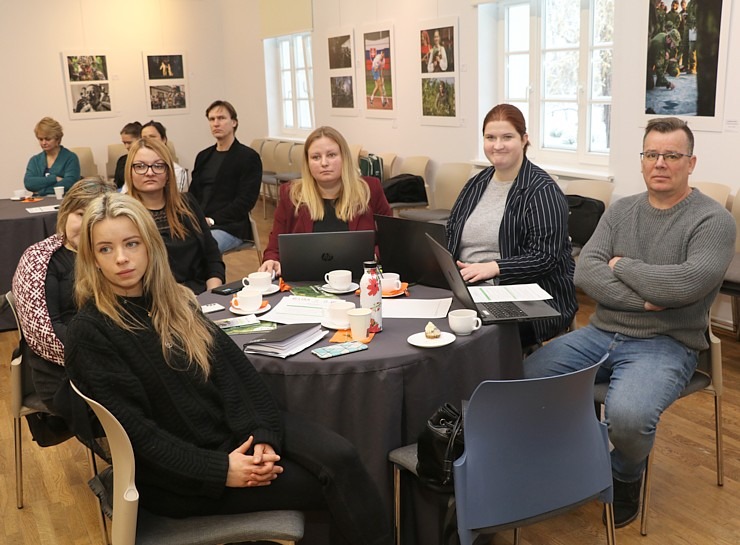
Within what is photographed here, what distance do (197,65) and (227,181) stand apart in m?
7.17

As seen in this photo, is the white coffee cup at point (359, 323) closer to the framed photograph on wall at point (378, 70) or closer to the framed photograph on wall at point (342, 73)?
the framed photograph on wall at point (378, 70)

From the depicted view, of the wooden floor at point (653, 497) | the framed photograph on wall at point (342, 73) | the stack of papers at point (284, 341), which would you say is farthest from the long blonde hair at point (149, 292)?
the framed photograph on wall at point (342, 73)

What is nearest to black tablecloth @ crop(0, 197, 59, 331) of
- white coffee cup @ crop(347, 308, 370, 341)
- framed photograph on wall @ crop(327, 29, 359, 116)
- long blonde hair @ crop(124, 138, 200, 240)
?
long blonde hair @ crop(124, 138, 200, 240)

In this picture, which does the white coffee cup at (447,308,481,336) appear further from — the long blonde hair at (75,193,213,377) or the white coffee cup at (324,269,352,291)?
the long blonde hair at (75,193,213,377)

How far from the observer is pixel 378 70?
8789mm

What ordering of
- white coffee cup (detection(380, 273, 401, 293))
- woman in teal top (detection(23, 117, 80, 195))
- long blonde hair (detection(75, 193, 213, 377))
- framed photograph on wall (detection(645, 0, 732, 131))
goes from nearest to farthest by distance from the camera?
long blonde hair (detection(75, 193, 213, 377)) < white coffee cup (detection(380, 273, 401, 293)) < framed photograph on wall (detection(645, 0, 732, 131)) < woman in teal top (detection(23, 117, 80, 195))

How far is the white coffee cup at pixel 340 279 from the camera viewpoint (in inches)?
127

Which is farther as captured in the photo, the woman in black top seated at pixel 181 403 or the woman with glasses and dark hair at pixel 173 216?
the woman with glasses and dark hair at pixel 173 216

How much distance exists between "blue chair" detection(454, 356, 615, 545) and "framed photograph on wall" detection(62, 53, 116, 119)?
35.4ft

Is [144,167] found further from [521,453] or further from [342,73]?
[342,73]

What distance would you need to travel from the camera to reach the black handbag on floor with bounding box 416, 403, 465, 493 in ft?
7.04

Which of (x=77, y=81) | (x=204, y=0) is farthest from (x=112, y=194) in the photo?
(x=204, y=0)

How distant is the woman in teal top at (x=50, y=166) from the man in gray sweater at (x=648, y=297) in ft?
18.7

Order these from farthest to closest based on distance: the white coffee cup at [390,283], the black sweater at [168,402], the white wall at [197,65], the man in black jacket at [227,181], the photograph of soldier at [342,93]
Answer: the photograph of soldier at [342,93] < the white wall at [197,65] < the man in black jacket at [227,181] < the white coffee cup at [390,283] < the black sweater at [168,402]
